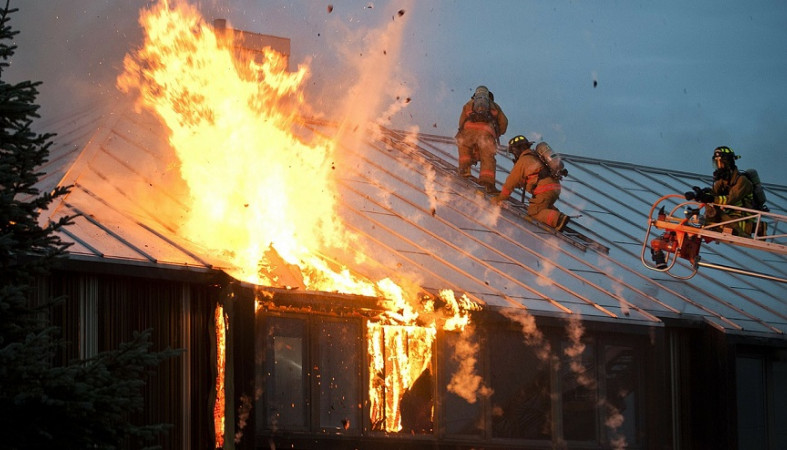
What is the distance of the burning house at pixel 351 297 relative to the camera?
1277cm

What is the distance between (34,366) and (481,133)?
13709mm

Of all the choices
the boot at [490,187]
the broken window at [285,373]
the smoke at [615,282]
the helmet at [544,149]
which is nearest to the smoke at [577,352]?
the smoke at [615,282]

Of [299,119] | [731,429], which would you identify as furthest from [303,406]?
[299,119]

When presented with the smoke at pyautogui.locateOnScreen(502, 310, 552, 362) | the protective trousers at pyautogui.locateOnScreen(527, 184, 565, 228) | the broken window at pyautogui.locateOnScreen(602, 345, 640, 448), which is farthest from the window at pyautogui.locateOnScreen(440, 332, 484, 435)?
the protective trousers at pyautogui.locateOnScreen(527, 184, 565, 228)

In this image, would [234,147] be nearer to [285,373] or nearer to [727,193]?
[285,373]

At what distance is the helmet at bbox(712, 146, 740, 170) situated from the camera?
18641mm

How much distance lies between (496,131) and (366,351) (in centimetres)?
817

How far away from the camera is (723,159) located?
18.6 metres

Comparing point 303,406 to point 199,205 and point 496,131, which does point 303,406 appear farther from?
point 496,131

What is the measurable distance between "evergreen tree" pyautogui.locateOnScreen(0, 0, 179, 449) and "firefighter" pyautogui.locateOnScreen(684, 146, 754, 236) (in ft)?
35.5

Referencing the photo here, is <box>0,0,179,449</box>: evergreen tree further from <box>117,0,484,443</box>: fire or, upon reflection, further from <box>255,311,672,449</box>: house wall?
<box>255,311,672,449</box>: house wall

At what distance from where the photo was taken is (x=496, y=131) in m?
21.4

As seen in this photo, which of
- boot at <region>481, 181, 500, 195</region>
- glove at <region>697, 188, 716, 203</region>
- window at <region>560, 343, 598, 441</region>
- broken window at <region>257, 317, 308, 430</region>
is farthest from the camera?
boot at <region>481, 181, 500, 195</region>

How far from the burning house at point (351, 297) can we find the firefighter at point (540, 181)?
1.08 feet
